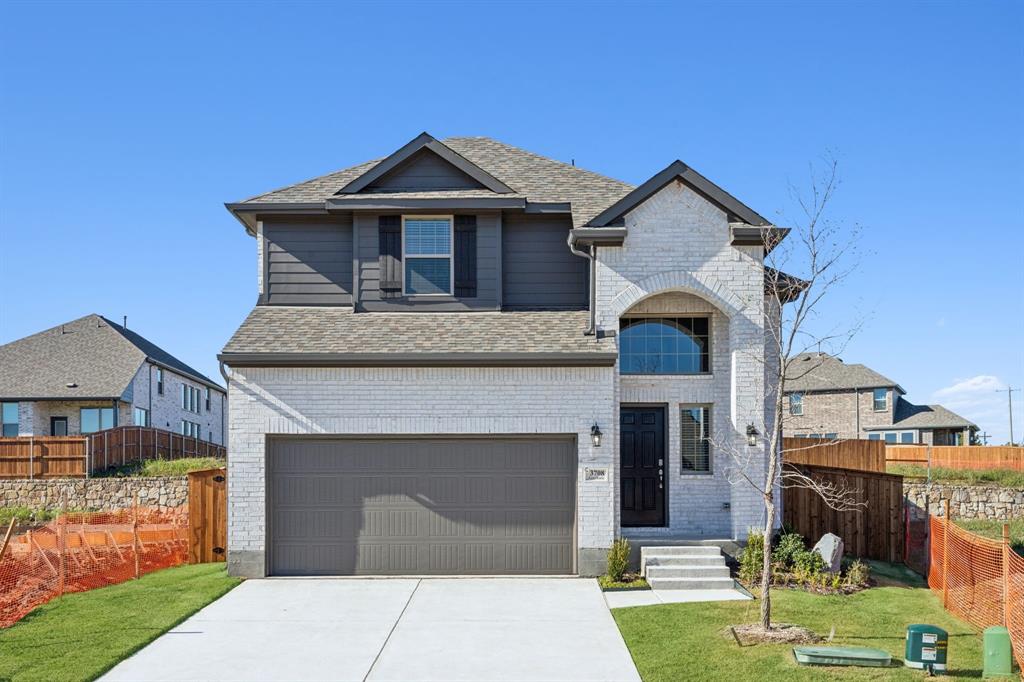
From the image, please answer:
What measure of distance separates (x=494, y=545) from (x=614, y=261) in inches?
210

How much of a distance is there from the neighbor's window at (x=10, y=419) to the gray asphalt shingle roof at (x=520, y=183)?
21.8 meters

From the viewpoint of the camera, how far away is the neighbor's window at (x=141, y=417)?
33781 millimetres

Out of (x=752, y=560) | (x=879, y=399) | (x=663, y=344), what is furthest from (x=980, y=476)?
(x=879, y=399)

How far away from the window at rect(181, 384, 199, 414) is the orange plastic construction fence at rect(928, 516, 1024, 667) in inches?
1355

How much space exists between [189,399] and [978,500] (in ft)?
109

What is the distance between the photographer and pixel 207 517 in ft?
52.4

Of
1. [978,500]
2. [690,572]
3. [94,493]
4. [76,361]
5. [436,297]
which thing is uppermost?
[436,297]

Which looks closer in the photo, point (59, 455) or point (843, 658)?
point (843, 658)

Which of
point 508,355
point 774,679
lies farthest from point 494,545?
point 774,679

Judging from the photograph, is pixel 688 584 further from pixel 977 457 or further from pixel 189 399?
pixel 189 399

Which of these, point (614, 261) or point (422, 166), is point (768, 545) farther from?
point (422, 166)

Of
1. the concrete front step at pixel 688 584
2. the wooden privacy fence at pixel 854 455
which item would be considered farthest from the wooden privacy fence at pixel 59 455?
the wooden privacy fence at pixel 854 455

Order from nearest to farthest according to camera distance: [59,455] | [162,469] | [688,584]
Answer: [688,584]
[59,455]
[162,469]

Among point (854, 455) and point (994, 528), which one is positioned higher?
point (854, 455)
